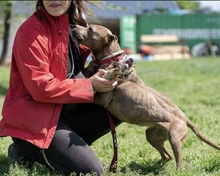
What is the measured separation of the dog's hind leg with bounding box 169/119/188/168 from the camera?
447 cm

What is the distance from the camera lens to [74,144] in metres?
4.22

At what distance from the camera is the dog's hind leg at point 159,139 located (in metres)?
4.77

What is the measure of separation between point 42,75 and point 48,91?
0.15 meters

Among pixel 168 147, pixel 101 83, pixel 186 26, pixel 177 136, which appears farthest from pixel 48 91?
→ pixel 186 26

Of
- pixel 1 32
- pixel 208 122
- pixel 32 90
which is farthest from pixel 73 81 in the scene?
pixel 1 32

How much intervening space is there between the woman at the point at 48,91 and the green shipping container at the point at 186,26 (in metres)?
24.5

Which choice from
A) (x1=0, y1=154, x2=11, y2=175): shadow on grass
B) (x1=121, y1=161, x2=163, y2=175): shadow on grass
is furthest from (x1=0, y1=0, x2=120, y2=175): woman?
(x1=121, y1=161, x2=163, y2=175): shadow on grass

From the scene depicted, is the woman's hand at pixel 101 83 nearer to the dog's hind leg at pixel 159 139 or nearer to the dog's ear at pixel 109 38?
Result: the dog's ear at pixel 109 38

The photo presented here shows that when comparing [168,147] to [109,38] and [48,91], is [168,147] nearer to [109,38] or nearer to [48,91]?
[109,38]

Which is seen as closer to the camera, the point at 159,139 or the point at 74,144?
the point at 74,144

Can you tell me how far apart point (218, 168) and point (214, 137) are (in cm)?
156

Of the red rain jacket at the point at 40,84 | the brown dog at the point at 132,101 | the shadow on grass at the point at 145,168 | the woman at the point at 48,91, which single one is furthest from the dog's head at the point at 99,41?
the shadow on grass at the point at 145,168

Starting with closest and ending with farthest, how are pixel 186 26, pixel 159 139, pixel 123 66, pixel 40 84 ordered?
pixel 40 84 → pixel 123 66 → pixel 159 139 → pixel 186 26

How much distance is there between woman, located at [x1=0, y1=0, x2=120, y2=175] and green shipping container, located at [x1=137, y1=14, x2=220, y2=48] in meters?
24.5
